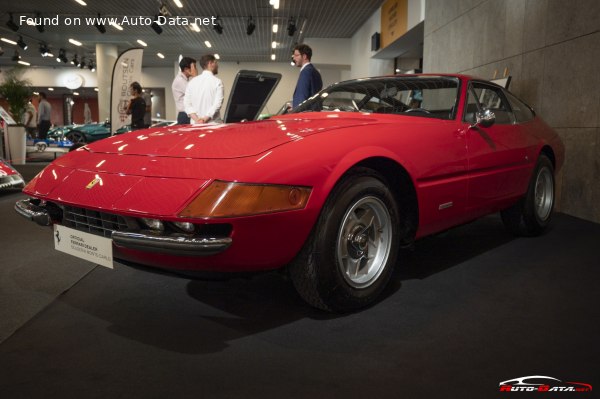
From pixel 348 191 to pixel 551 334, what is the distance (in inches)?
38.4

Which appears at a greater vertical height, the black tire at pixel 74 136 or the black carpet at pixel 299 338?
the black tire at pixel 74 136

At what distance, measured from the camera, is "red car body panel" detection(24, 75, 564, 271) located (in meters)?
1.70

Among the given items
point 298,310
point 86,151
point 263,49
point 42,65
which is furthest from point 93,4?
point 42,65

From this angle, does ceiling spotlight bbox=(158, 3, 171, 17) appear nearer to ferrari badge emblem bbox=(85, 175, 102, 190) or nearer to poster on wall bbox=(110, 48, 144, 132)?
poster on wall bbox=(110, 48, 144, 132)

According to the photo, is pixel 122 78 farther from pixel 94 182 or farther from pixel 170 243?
pixel 170 243

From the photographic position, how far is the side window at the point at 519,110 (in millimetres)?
3383

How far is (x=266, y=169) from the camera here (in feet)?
5.62

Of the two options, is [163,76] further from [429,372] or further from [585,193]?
[429,372]

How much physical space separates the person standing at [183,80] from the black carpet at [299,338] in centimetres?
337

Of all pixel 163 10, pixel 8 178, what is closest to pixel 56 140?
pixel 163 10

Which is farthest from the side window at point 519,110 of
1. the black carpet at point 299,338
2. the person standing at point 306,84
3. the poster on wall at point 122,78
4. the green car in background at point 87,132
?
the green car in background at point 87,132

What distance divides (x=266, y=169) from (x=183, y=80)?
4.79 m

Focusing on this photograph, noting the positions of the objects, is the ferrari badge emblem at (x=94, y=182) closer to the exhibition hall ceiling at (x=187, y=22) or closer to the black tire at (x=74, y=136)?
the exhibition hall ceiling at (x=187, y=22)

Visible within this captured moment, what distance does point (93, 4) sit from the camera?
39.0 ft
